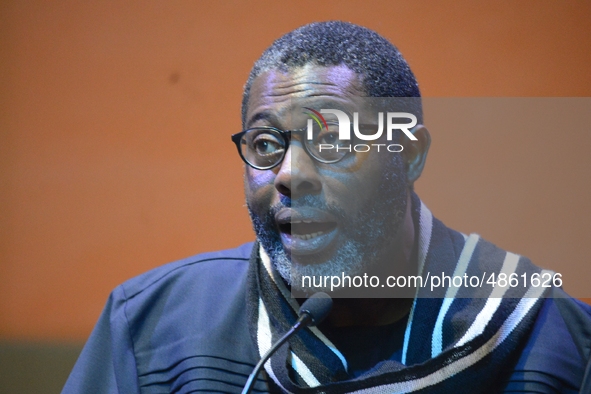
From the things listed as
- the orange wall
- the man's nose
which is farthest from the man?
the orange wall

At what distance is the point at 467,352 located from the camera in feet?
3.86

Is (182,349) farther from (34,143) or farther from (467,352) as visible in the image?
(34,143)

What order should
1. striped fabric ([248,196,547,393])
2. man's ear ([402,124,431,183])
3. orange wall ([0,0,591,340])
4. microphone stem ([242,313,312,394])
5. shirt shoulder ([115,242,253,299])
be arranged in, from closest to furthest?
microphone stem ([242,313,312,394]) → striped fabric ([248,196,547,393]) → man's ear ([402,124,431,183]) → shirt shoulder ([115,242,253,299]) → orange wall ([0,0,591,340])

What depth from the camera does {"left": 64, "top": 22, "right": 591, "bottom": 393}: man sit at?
1199 mm

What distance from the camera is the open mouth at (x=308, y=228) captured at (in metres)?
1.19

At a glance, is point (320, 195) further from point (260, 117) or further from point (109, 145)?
point (109, 145)

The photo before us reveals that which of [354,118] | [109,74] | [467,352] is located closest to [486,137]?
[354,118]

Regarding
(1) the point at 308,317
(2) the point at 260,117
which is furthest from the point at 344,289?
(2) the point at 260,117

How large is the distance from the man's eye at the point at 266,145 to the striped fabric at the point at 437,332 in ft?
0.82

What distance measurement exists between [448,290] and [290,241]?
1.05ft

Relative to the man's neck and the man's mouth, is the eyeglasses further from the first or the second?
the man's neck

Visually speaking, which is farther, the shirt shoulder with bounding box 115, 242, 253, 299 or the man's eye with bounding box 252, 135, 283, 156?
the shirt shoulder with bounding box 115, 242, 253, 299

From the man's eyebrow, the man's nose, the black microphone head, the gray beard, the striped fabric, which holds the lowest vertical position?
the striped fabric

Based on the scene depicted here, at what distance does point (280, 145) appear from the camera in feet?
4.04
